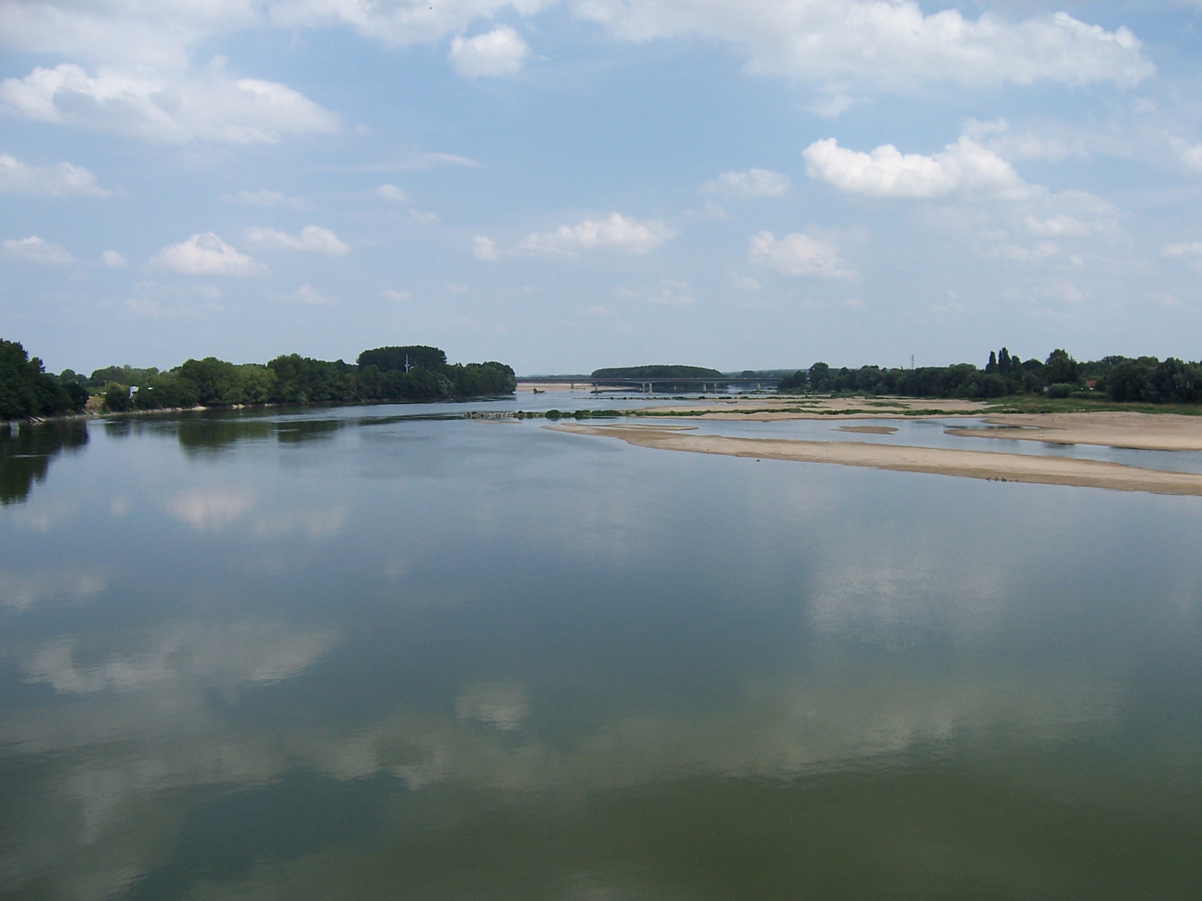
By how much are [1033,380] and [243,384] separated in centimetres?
10314

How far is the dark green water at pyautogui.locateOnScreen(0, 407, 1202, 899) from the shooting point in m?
7.34

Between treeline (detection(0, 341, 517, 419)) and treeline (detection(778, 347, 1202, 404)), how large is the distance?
73.8m

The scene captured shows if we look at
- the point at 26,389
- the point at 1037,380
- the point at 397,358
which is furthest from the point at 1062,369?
the point at 397,358

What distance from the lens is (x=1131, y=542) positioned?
19406mm

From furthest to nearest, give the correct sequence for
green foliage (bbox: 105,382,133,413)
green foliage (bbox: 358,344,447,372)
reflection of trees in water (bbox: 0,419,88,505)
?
green foliage (bbox: 358,344,447,372) < green foliage (bbox: 105,382,133,413) < reflection of trees in water (bbox: 0,419,88,505)

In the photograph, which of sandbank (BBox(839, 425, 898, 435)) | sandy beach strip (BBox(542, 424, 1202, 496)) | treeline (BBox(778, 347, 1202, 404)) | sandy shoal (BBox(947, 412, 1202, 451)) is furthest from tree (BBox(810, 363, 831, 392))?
sandy beach strip (BBox(542, 424, 1202, 496))

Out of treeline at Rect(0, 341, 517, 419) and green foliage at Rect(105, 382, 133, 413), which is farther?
green foliage at Rect(105, 382, 133, 413)

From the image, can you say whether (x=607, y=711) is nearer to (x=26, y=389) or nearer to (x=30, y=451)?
(x=30, y=451)

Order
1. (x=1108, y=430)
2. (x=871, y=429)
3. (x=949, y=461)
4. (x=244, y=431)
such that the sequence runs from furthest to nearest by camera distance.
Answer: (x=244, y=431)
(x=871, y=429)
(x=1108, y=430)
(x=949, y=461)

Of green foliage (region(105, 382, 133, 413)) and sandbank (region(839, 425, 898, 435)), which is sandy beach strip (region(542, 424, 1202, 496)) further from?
green foliage (region(105, 382, 133, 413))

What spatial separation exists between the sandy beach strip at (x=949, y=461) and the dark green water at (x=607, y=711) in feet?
24.7

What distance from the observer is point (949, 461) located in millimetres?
35062

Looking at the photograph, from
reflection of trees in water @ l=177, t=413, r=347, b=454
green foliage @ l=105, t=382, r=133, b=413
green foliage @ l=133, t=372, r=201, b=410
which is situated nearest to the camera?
reflection of trees in water @ l=177, t=413, r=347, b=454

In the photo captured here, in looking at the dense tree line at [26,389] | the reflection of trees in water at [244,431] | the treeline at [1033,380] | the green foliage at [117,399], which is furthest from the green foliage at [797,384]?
the dense tree line at [26,389]
